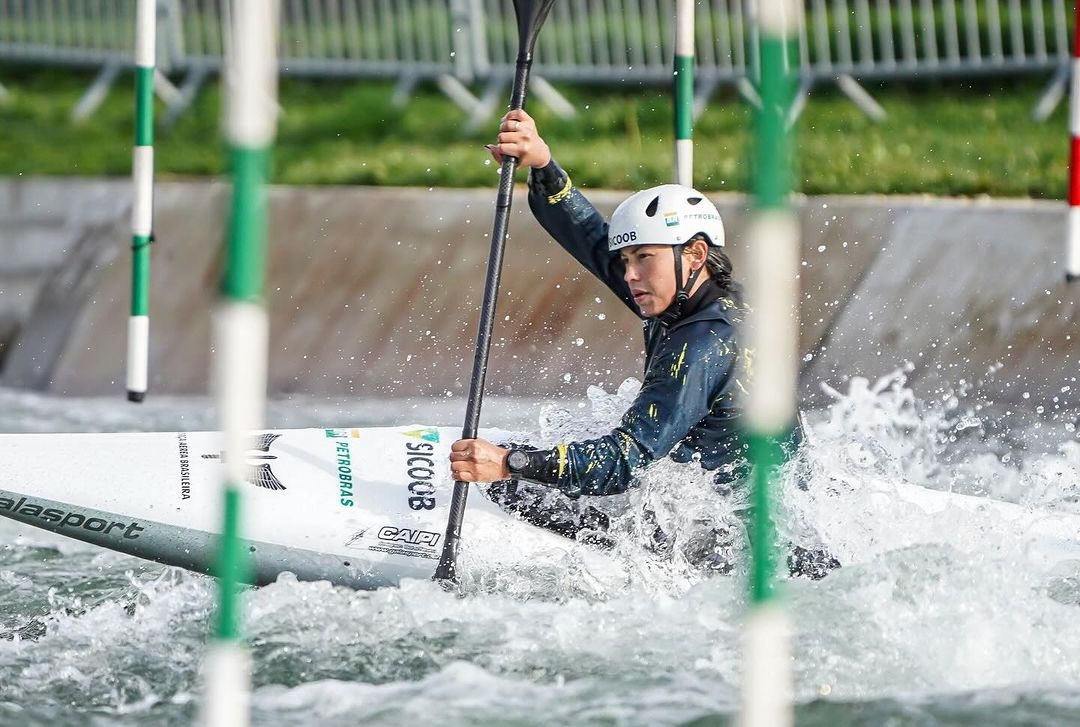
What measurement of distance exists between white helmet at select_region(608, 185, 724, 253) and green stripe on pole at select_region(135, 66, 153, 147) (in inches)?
95.6

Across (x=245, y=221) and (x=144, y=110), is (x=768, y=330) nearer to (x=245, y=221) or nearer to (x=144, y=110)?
(x=245, y=221)

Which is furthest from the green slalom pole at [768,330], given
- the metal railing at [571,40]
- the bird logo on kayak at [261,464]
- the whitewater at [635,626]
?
the metal railing at [571,40]

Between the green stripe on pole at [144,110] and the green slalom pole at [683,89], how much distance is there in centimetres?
214

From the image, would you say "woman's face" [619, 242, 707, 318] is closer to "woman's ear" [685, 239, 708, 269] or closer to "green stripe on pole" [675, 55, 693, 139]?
"woman's ear" [685, 239, 708, 269]

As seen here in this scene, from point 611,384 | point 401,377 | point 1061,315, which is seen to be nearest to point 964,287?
point 1061,315

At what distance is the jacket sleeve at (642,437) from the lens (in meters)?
4.27

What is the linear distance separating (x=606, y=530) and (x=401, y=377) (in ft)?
11.2

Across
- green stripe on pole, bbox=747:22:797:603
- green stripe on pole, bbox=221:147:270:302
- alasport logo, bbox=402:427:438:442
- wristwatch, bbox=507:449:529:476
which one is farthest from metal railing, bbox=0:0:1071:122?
green stripe on pole, bbox=221:147:270:302

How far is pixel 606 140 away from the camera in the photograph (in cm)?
972

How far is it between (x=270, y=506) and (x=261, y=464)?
0.53 ft

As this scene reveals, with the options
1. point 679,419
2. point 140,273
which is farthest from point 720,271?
point 140,273

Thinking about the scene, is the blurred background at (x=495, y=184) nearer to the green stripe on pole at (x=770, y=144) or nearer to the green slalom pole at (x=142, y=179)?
the green slalom pole at (x=142, y=179)

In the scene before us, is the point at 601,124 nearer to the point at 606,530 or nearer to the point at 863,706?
the point at 606,530

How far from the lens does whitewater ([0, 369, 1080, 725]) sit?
394cm
